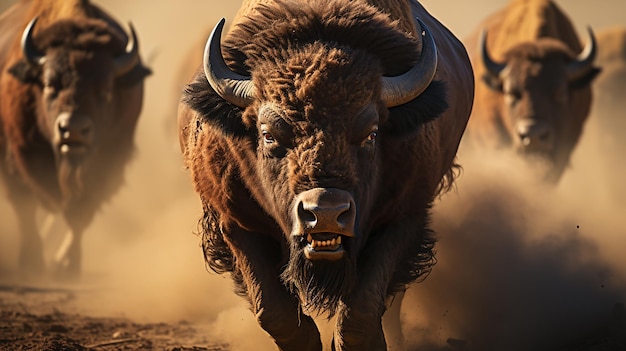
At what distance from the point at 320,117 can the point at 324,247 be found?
0.60m

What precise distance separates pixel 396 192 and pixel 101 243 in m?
7.93

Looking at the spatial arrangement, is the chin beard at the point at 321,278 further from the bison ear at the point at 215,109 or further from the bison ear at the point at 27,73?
the bison ear at the point at 27,73

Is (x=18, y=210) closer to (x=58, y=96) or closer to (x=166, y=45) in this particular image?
(x=58, y=96)

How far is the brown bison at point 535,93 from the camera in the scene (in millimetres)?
13391

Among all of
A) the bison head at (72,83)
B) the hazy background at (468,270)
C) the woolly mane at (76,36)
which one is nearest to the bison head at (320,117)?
the hazy background at (468,270)

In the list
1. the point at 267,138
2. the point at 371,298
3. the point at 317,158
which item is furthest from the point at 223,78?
the point at 371,298

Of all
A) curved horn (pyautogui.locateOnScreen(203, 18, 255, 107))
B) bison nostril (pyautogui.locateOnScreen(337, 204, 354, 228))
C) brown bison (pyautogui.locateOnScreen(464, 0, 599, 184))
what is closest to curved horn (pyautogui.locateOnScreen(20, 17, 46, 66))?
brown bison (pyautogui.locateOnScreen(464, 0, 599, 184))

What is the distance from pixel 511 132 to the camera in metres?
13.8

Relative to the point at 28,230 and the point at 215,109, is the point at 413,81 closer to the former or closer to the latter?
the point at 215,109

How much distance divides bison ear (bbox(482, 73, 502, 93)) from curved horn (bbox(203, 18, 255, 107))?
8709mm

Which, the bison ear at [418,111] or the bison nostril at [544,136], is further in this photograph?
the bison nostril at [544,136]

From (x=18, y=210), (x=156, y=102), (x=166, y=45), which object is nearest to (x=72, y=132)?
(x=18, y=210)

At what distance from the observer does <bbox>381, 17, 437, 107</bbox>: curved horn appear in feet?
19.1

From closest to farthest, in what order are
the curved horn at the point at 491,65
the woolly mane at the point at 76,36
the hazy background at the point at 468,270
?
the hazy background at the point at 468,270 < the woolly mane at the point at 76,36 < the curved horn at the point at 491,65
